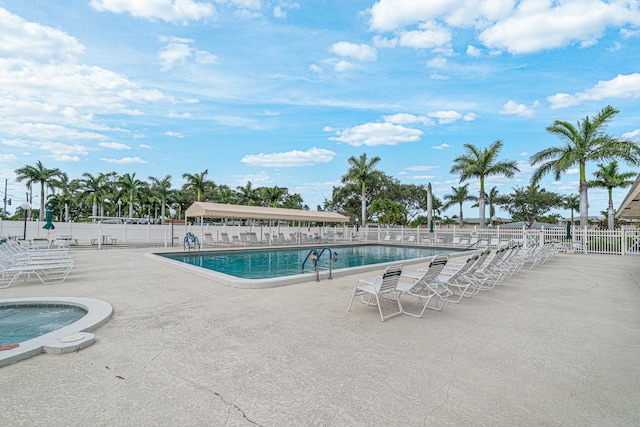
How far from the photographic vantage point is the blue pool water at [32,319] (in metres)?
4.26

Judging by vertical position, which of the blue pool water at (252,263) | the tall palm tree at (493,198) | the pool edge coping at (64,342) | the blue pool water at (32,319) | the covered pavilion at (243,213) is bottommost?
the blue pool water at (252,263)

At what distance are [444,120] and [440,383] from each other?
23613mm

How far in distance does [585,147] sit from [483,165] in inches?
297

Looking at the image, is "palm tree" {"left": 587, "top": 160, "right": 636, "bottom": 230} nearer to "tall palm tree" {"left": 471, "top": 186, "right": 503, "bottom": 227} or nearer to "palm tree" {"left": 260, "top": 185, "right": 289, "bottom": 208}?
"tall palm tree" {"left": 471, "top": 186, "right": 503, "bottom": 227}

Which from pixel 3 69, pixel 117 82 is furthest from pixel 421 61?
pixel 3 69

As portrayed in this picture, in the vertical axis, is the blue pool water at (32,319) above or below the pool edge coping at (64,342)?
below

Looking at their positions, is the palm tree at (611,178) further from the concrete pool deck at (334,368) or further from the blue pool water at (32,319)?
the blue pool water at (32,319)

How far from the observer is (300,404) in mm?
2459

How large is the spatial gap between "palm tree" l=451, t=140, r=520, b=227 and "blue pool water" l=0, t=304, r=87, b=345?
1037 inches

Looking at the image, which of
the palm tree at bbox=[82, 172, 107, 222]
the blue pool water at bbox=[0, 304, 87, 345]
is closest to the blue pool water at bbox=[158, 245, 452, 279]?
the blue pool water at bbox=[0, 304, 87, 345]

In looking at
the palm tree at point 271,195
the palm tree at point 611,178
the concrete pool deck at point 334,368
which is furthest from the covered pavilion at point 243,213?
the palm tree at point 611,178

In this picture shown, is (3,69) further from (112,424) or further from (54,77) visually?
(112,424)

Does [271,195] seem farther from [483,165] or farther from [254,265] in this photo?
[254,265]

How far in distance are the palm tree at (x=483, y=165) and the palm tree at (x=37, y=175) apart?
156 ft
